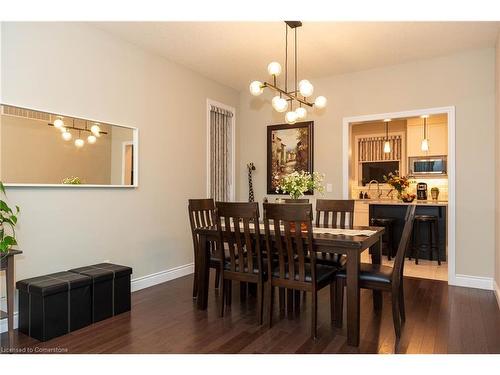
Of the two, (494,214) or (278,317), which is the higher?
(494,214)

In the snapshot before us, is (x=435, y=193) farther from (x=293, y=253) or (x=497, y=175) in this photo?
(x=293, y=253)

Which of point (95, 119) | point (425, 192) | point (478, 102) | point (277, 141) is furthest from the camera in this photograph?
point (425, 192)

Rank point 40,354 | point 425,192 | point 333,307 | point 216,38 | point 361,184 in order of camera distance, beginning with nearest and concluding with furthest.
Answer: point 40,354, point 333,307, point 216,38, point 425,192, point 361,184

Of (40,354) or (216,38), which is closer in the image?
(40,354)

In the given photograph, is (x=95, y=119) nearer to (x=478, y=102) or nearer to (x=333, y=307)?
(x=333, y=307)

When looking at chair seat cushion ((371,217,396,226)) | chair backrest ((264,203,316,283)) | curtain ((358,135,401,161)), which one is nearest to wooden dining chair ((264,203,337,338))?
chair backrest ((264,203,316,283))

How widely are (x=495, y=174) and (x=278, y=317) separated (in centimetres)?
296

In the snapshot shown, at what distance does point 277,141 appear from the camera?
547 cm

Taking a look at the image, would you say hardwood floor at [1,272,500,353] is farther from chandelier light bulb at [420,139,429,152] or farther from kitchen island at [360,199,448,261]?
chandelier light bulb at [420,139,429,152]

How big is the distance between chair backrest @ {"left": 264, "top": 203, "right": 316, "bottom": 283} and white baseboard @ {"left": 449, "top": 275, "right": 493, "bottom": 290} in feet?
8.20

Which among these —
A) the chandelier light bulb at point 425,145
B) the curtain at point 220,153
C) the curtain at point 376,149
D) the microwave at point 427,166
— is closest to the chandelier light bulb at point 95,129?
the curtain at point 220,153

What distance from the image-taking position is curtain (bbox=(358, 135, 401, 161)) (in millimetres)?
7664

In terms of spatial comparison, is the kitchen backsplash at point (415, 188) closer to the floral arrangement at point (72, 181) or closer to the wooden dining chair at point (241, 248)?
the wooden dining chair at point (241, 248)
